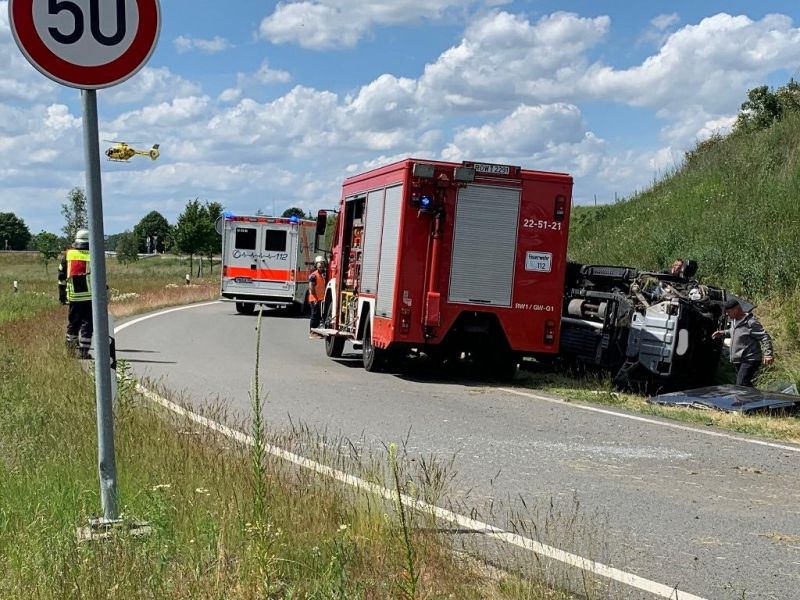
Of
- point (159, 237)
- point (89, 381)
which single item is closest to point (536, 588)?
point (89, 381)

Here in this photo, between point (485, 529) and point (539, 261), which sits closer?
point (485, 529)

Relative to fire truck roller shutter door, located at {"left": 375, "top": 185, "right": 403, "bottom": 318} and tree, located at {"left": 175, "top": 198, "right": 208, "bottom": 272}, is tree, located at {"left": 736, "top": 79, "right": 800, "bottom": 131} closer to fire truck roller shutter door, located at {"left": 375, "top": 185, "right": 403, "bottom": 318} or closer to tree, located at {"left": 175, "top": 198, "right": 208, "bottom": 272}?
fire truck roller shutter door, located at {"left": 375, "top": 185, "right": 403, "bottom": 318}

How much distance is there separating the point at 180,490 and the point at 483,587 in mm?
1987

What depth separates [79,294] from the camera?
1517cm

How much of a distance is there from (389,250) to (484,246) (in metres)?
1.38

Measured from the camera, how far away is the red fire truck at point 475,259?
1371 cm

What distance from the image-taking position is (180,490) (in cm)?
569

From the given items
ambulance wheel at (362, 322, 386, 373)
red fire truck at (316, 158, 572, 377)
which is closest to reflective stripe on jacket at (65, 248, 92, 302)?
ambulance wheel at (362, 322, 386, 373)

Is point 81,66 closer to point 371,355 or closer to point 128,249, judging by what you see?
point 371,355

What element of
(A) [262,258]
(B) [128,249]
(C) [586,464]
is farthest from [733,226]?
(B) [128,249]

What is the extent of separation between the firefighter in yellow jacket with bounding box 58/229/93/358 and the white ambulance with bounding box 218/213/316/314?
1379 cm

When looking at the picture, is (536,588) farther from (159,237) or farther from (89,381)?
(159,237)

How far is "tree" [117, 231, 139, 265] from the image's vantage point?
9244 cm

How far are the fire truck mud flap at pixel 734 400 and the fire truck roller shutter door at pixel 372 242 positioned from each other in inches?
181
